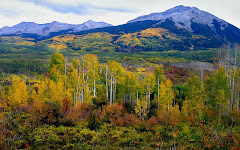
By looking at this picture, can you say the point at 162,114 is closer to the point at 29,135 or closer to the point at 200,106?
the point at 200,106

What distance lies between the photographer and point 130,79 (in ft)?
145

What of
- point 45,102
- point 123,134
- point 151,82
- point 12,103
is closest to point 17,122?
point 45,102

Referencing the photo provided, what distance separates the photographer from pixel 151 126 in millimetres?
34344

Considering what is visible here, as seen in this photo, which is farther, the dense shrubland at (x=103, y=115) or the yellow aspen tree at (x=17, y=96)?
the yellow aspen tree at (x=17, y=96)

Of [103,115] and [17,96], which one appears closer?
[103,115]

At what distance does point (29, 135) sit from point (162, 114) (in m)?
24.7

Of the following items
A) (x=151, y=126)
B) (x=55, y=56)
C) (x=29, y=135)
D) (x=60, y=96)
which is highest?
(x=55, y=56)

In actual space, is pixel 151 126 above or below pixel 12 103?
below

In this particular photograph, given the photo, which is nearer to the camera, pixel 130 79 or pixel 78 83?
pixel 78 83

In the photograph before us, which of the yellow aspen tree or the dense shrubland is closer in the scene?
the dense shrubland

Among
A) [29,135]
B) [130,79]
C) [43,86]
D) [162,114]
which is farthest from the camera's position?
[130,79]

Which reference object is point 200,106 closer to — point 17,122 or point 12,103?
point 17,122

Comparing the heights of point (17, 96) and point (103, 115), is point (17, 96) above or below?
above

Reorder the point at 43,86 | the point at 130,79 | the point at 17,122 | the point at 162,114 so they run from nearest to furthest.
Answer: the point at 17,122
the point at 162,114
the point at 43,86
the point at 130,79
